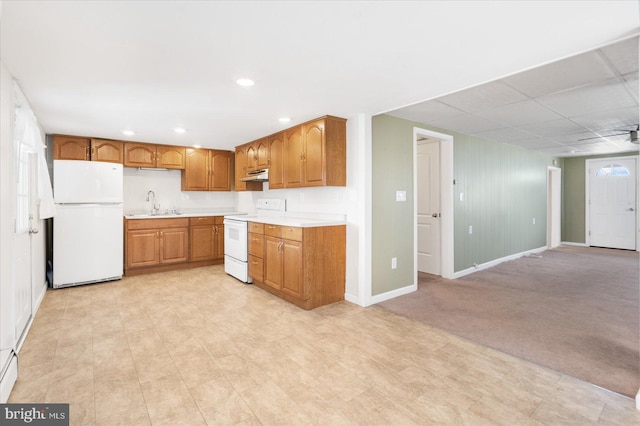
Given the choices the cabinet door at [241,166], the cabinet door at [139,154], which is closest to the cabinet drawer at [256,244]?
the cabinet door at [241,166]

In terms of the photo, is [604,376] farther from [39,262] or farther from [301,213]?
[39,262]

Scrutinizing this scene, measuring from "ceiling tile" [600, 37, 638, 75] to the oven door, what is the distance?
3.95 metres

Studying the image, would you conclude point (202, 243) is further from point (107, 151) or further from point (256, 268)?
point (107, 151)

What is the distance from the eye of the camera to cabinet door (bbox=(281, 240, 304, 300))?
335cm

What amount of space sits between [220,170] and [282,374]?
462 cm

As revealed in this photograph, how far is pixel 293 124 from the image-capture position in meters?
3.96

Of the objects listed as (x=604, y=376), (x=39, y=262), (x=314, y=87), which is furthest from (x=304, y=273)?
(x=39, y=262)

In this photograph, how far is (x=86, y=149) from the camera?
15.2 feet

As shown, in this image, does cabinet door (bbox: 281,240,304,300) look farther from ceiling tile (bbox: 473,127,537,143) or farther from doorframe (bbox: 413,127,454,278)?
ceiling tile (bbox: 473,127,537,143)

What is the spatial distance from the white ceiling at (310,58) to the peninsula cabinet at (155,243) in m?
1.75

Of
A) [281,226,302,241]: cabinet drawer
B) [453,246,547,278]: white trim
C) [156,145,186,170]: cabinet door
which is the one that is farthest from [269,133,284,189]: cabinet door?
[453,246,547,278]: white trim

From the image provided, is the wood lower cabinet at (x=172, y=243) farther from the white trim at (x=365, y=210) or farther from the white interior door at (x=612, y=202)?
the white interior door at (x=612, y=202)

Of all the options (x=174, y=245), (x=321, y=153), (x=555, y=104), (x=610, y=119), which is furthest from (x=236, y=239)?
(x=610, y=119)

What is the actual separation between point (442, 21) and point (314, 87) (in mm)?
1208
